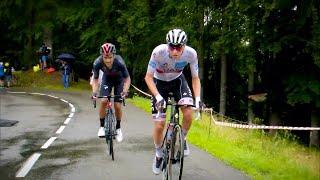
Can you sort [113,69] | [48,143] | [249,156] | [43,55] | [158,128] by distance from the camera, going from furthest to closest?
[43,55], [48,143], [249,156], [113,69], [158,128]

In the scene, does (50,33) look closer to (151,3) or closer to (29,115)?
(151,3)

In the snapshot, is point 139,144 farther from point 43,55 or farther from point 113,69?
point 43,55

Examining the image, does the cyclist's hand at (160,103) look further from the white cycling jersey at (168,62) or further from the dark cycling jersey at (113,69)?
the dark cycling jersey at (113,69)

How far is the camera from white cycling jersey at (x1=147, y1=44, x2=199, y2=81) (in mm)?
7762

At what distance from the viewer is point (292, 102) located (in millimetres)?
22156

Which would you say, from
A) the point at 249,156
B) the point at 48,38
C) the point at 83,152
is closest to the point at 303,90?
the point at 249,156

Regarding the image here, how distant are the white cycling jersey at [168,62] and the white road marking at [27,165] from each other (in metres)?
3.16

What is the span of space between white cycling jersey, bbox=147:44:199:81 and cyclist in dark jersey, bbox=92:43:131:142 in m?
2.50

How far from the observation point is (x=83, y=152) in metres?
11.6

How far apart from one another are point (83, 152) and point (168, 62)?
14.9ft

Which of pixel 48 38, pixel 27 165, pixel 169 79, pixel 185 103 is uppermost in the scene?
pixel 48 38

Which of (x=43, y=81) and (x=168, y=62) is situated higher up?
(x=168, y=62)

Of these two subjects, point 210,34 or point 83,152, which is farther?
point 210,34

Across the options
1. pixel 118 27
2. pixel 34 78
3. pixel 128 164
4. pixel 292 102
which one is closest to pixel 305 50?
pixel 292 102
